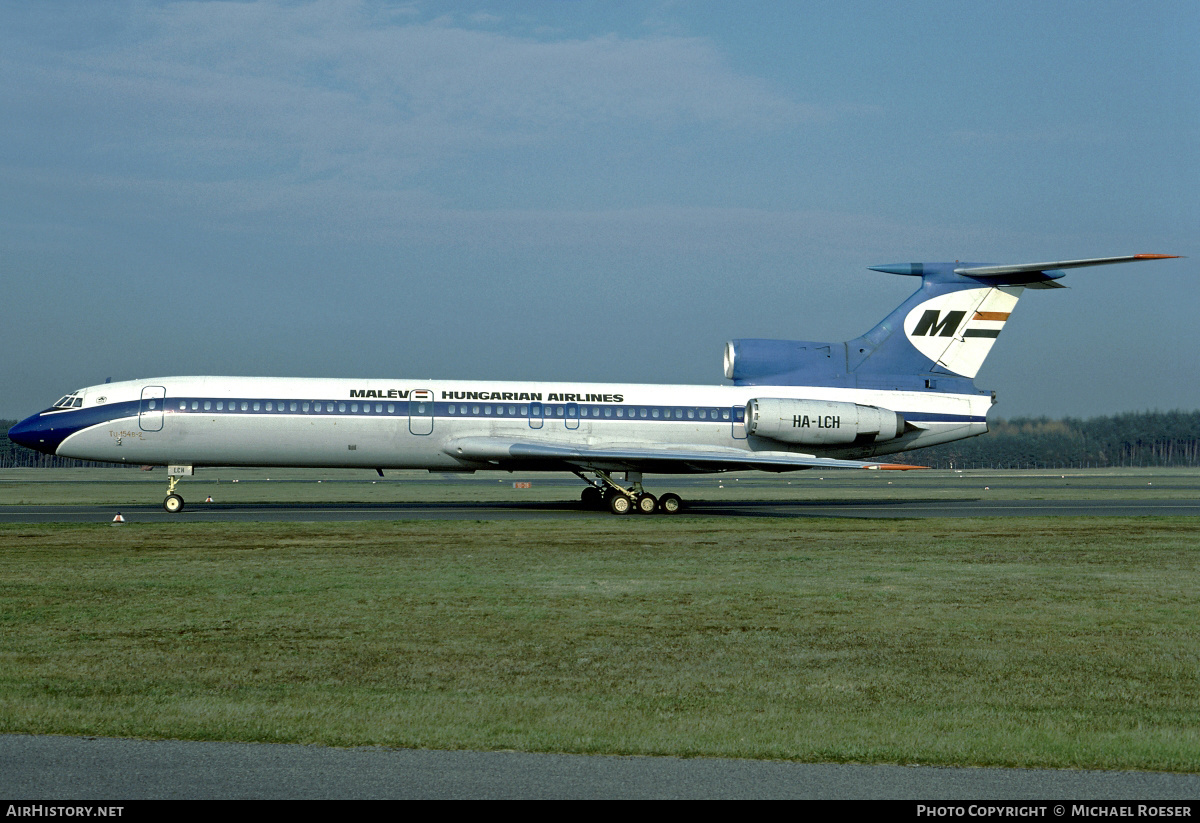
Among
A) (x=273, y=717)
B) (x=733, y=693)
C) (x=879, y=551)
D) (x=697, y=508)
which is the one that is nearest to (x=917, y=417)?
(x=697, y=508)

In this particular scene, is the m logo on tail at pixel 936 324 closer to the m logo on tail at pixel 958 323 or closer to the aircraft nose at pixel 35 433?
the m logo on tail at pixel 958 323

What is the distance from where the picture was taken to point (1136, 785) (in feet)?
20.4

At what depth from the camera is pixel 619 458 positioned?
99.2 feet

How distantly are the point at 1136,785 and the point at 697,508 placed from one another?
27.3 meters

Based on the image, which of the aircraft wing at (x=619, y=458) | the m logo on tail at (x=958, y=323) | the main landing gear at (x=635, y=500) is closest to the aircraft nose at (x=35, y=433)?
the aircraft wing at (x=619, y=458)

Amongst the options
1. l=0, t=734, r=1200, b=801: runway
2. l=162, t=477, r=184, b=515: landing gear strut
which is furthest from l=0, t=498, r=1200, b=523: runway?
l=0, t=734, r=1200, b=801: runway

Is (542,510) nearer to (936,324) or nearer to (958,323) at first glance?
(936,324)

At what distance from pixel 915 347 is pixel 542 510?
12832 millimetres

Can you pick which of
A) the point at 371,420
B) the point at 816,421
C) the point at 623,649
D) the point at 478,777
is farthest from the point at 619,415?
the point at 478,777

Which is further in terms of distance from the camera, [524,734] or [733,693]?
[733,693]

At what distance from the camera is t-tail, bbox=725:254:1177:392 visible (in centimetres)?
3325

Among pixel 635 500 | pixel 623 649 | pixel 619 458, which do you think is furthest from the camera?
pixel 635 500

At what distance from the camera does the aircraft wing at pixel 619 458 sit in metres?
30.2
